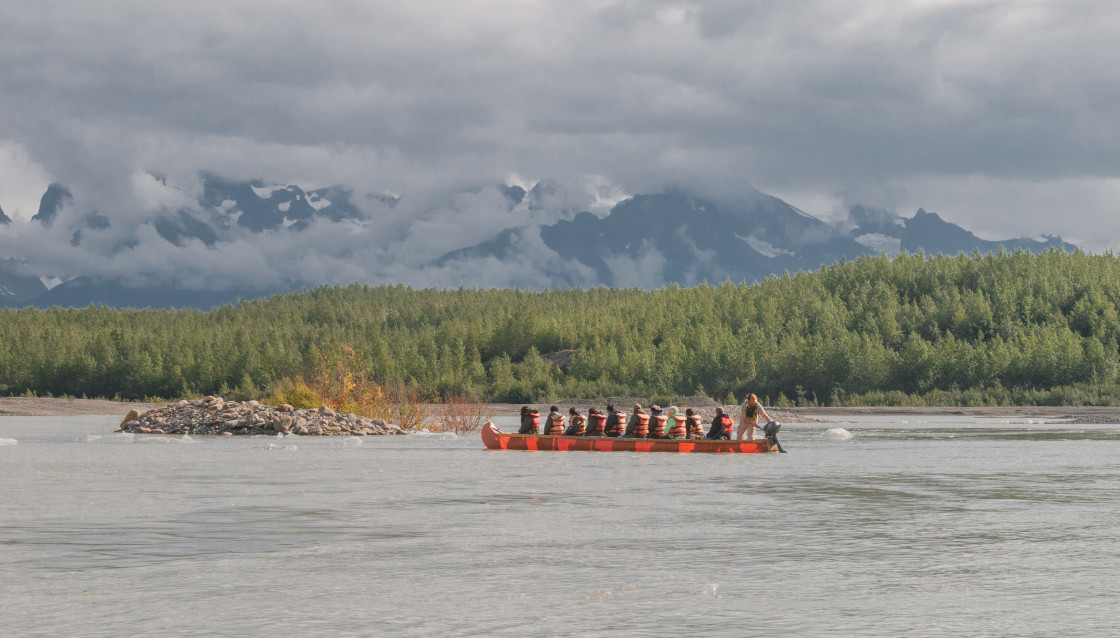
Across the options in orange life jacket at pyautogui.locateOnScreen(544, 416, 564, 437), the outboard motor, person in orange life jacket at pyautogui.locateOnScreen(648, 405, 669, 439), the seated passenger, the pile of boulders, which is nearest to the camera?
the outboard motor

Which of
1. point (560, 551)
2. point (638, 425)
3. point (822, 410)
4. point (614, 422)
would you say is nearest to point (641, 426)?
point (638, 425)

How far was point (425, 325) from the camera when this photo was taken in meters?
187

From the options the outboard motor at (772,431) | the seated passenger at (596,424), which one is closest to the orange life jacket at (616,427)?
the seated passenger at (596,424)

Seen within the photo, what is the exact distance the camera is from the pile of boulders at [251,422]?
2168 inches

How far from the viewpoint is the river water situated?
40.2 feet

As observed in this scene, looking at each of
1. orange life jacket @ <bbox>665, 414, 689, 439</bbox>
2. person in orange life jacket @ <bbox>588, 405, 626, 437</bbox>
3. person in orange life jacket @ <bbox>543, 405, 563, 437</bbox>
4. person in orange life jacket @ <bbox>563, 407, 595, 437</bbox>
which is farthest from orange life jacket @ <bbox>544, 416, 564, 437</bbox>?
orange life jacket @ <bbox>665, 414, 689, 439</bbox>

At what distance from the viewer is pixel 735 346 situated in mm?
137500

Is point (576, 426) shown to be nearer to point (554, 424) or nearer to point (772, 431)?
point (554, 424)

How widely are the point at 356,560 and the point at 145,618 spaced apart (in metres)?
4.14

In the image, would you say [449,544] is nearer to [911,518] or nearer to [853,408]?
[911,518]

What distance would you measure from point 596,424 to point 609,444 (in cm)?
144

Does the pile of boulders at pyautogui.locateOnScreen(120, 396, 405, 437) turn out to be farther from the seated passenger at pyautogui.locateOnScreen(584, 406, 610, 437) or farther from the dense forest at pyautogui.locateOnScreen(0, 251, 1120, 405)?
the dense forest at pyautogui.locateOnScreen(0, 251, 1120, 405)

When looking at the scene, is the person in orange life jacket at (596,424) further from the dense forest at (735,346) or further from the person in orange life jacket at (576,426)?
the dense forest at (735,346)

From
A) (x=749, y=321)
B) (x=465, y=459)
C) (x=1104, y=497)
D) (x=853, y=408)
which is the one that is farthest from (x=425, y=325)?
(x=1104, y=497)
